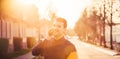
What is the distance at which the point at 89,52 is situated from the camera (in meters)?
4.64

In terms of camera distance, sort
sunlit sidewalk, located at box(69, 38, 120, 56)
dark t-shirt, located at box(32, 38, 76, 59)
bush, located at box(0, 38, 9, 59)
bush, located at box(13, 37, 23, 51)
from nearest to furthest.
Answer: dark t-shirt, located at box(32, 38, 76, 59), sunlit sidewalk, located at box(69, 38, 120, 56), bush, located at box(0, 38, 9, 59), bush, located at box(13, 37, 23, 51)

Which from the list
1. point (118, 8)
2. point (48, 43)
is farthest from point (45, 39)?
point (118, 8)

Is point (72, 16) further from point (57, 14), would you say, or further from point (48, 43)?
point (48, 43)

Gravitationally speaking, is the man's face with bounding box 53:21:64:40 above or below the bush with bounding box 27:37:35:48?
above

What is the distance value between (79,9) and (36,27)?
22.5 inches

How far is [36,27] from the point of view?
4590mm

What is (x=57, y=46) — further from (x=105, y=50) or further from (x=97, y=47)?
(x=105, y=50)

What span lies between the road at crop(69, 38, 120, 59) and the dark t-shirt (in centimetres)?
37

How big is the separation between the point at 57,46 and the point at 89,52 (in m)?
0.77

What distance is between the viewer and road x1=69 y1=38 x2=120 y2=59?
443 cm

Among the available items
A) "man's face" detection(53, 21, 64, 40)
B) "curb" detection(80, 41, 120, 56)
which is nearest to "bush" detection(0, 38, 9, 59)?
"man's face" detection(53, 21, 64, 40)

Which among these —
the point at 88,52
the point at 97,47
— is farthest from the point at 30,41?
the point at 97,47

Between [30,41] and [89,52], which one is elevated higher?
[30,41]

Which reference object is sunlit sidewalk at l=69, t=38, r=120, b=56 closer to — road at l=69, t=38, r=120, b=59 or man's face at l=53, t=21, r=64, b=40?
road at l=69, t=38, r=120, b=59
